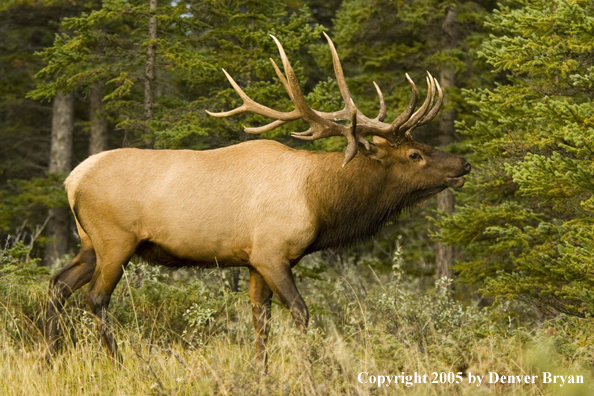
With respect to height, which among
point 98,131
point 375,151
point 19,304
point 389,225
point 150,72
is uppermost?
point 150,72

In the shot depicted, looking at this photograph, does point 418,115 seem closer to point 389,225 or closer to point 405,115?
point 405,115

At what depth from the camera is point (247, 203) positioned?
605 centimetres

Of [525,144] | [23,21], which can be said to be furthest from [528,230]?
[23,21]

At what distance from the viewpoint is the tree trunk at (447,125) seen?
12.1 m

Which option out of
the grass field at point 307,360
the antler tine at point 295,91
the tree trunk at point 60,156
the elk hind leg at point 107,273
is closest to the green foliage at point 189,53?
the antler tine at point 295,91

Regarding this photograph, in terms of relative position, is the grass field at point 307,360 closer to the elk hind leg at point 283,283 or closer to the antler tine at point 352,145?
the elk hind leg at point 283,283

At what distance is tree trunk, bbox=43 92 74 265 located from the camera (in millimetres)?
16094

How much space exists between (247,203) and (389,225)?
9.17ft

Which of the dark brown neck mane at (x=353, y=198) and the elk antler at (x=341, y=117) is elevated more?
the elk antler at (x=341, y=117)

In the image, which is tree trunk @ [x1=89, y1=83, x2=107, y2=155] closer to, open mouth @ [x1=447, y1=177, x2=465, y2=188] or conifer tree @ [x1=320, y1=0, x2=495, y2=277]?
conifer tree @ [x1=320, y1=0, x2=495, y2=277]

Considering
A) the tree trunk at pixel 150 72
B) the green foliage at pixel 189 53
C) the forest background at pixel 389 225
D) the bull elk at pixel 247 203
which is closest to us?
the forest background at pixel 389 225

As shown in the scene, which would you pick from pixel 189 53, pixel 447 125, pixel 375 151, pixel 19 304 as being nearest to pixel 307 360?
pixel 375 151

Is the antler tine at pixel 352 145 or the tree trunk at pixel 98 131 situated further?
the tree trunk at pixel 98 131

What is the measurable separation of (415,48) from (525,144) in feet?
18.7
